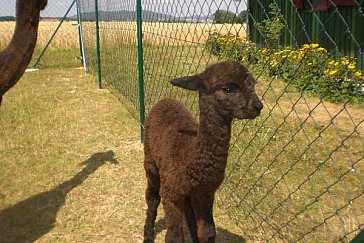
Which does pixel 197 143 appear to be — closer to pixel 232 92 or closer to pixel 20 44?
pixel 232 92

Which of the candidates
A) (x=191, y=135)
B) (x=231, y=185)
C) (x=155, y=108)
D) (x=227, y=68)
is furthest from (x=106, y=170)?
(x=227, y=68)

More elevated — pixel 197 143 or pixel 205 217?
pixel 197 143

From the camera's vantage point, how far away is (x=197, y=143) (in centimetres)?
196

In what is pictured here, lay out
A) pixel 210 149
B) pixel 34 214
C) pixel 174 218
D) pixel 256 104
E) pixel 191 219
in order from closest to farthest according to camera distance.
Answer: pixel 256 104 < pixel 210 149 < pixel 174 218 < pixel 191 219 < pixel 34 214

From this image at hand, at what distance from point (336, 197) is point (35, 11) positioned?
3117mm

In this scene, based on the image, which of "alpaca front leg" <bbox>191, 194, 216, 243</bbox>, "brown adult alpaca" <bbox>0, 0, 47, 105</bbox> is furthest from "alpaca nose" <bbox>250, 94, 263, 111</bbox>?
"brown adult alpaca" <bbox>0, 0, 47, 105</bbox>

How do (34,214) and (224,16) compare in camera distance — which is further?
(34,214)

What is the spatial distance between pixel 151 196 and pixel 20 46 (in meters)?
1.49

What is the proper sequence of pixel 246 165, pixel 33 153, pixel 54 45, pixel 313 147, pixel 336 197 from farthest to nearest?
pixel 54 45 < pixel 33 153 < pixel 313 147 < pixel 246 165 < pixel 336 197

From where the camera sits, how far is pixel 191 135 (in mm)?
2172

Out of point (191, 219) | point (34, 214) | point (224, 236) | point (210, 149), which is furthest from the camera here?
point (34, 214)

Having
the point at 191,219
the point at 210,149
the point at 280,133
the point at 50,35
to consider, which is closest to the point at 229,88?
the point at 210,149

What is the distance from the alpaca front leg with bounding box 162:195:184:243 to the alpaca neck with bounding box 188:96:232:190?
0.79 feet

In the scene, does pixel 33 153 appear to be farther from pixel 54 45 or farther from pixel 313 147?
pixel 54 45
